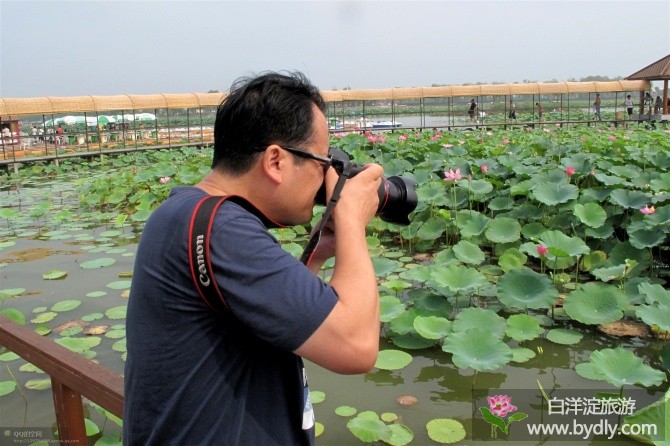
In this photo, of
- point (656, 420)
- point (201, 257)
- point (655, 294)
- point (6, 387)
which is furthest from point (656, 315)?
point (6, 387)

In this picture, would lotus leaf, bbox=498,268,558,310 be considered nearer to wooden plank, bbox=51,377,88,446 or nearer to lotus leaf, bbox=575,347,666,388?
lotus leaf, bbox=575,347,666,388

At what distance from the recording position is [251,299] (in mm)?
748

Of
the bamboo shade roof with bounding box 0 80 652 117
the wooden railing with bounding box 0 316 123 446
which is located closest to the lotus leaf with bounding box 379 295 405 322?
the wooden railing with bounding box 0 316 123 446

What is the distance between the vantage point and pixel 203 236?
2.52 feet

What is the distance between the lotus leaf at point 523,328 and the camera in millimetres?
2596

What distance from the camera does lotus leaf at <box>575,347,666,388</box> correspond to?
198 centimetres

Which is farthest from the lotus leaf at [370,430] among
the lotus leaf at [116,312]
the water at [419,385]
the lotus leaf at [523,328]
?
the lotus leaf at [116,312]

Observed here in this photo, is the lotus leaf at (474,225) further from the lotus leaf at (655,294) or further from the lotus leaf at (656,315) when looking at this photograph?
the lotus leaf at (656,315)

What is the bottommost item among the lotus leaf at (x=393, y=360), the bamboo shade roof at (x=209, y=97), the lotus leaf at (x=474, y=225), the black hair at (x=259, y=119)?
the lotus leaf at (x=393, y=360)

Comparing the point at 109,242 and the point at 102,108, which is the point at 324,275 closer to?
the point at 109,242

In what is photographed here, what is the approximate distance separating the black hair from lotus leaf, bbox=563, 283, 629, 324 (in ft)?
7.12

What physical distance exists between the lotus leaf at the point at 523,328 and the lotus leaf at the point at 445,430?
641 mm

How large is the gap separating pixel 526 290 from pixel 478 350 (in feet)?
2.40

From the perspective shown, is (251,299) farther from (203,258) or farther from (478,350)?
(478,350)
